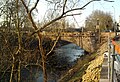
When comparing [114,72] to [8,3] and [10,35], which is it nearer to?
[8,3]

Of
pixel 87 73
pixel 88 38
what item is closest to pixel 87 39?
pixel 88 38

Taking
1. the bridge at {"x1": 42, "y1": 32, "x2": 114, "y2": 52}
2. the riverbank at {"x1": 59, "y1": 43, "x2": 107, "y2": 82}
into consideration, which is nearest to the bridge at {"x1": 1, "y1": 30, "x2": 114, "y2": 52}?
the bridge at {"x1": 42, "y1": 32, "x2": 114, "y2": 52}

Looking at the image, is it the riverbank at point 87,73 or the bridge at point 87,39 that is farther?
the bridge at point 87,39

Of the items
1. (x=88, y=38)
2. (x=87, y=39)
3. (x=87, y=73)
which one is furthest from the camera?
(x=87, y=39)

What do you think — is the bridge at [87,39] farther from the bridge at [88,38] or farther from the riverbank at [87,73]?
the riverbank at [87,73]

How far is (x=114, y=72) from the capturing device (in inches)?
109

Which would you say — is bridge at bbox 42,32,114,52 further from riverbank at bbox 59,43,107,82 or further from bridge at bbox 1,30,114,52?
riverbank at bbox 59,43,107,82

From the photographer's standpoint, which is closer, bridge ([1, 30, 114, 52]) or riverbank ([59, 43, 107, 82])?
→ riverbank ([59, 43, 107, 82])

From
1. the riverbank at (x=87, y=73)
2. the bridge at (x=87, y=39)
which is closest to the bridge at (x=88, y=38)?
the bridge at (x=87, y=39)

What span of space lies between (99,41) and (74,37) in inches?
Result: 146

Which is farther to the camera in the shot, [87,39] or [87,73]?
[87,39]

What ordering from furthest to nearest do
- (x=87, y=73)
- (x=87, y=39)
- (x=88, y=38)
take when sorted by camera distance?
(x=87, y=39) < (x=88, y=38) < (x=87, y=73)

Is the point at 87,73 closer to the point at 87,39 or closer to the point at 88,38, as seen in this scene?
the point at 88,38

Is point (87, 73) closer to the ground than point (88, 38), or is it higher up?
closer to the ground
